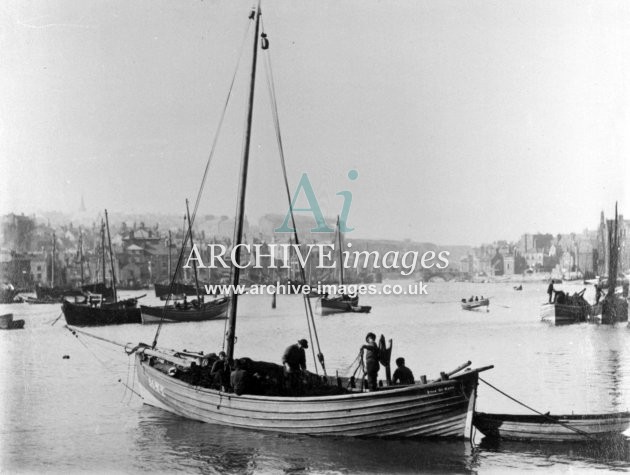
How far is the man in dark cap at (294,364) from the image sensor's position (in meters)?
15.9

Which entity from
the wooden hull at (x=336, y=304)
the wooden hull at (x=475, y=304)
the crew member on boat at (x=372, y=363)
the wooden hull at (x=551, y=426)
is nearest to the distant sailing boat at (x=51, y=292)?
the wooden hull at (x=336, y=304)

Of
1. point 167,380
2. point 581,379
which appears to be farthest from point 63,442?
point 581,379

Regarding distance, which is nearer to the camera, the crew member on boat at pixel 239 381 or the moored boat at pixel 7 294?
the crew member on boat at pixel 239 381

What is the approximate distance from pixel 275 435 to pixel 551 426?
6.07 metres

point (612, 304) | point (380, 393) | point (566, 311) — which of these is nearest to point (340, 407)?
point (380, 393)

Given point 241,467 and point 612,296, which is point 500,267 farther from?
point 241,467

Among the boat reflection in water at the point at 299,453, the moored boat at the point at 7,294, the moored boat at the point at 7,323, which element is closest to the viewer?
the boat reflection in water at the point at 299,453

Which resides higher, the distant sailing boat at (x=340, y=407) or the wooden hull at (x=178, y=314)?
the distant sailing boat at (x=340, y=407)

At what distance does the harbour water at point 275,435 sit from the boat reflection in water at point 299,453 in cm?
2

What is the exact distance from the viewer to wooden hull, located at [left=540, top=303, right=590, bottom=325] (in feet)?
165

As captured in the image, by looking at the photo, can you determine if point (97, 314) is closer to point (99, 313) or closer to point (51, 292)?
point (99, 313)

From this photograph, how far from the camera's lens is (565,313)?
1989 inches

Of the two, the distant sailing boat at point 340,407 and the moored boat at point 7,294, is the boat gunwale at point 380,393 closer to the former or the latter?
the distant sailing boat at point 340,407

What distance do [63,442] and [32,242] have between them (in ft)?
176
